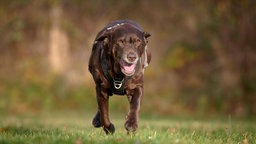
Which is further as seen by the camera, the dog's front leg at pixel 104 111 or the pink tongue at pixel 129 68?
the dog's front leg at pixel 104 111

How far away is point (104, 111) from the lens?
28.9ft

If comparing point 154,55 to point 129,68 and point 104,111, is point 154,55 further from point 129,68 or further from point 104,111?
point 129,68

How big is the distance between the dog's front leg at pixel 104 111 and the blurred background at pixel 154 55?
14974mm

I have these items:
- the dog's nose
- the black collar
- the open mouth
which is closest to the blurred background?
the black collar

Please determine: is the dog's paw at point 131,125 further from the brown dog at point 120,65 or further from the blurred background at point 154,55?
the blurred background at point 154,55

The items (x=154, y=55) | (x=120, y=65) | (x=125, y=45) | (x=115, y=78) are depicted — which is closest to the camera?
(x=125, y=45)

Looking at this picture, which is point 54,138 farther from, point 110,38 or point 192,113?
point 192,113

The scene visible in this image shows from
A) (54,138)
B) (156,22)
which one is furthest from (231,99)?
(54,138)

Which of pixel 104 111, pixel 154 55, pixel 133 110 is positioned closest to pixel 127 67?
pixel 133 110

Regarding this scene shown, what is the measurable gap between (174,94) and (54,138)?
736 inches

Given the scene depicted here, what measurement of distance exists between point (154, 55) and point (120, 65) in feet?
62.9

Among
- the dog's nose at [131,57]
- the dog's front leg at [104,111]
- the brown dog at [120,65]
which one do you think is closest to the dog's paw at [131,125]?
the brown dog at [120,65]

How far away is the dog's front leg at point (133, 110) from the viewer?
845 cm

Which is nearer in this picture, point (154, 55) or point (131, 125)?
point (131, 125)
